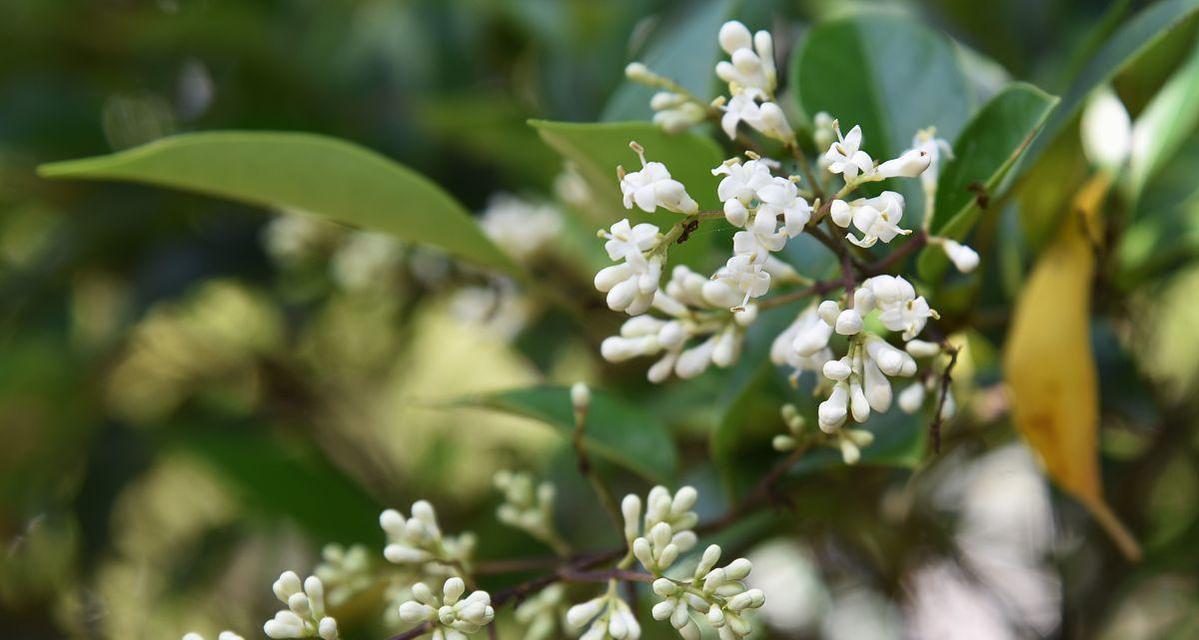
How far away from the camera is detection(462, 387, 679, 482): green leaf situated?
0.69 metres

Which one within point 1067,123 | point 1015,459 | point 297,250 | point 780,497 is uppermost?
point 1067,123

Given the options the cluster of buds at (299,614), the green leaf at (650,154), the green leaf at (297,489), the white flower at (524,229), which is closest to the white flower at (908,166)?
the green leaf at (650,154)

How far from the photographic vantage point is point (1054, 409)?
28.2 inches

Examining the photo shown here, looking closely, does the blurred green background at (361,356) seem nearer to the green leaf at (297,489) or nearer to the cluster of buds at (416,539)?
the green leaf at (297,489)

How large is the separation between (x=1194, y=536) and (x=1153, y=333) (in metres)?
0.21

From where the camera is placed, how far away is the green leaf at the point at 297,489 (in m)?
1.13

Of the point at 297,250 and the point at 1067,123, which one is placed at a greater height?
the point at 1067,123

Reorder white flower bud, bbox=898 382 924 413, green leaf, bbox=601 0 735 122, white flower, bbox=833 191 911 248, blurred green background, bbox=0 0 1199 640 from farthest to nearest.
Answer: blurred green background, bbox=0 0 1199 640, green leaf, bbox=601 0 735 122, white flower bud, bbox=898 382 924 413, white flower, bbox=833 191 911 248

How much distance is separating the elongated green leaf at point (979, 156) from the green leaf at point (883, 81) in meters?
0.06

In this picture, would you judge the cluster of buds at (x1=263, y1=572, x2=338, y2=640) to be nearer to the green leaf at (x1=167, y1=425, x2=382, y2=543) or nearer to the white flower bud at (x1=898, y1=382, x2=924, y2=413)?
the white flower bud at (x1=898, y1=382, x2=924, y2=413)

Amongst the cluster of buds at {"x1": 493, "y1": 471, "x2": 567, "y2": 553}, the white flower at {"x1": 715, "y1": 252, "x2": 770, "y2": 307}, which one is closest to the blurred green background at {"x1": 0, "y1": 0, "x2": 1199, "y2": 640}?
the cluster of buds at {"x1": 493, "y1": 471, "x2": 567, "y2": 553}

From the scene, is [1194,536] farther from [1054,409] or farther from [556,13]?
[556,13]

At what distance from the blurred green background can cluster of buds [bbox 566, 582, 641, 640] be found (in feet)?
0.83

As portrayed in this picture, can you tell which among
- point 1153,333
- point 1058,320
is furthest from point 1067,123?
point 1153,333
